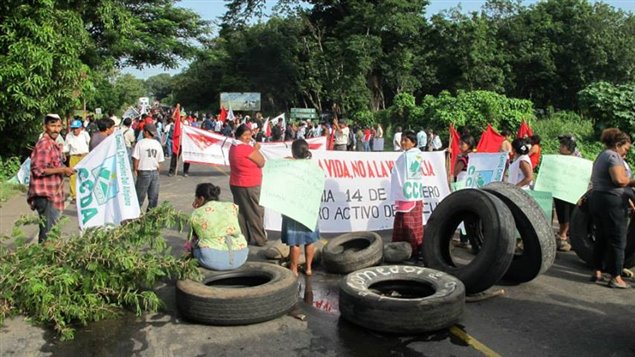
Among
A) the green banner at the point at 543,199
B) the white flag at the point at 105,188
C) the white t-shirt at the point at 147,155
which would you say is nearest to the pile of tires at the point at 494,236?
the green banner at the point at 543,199

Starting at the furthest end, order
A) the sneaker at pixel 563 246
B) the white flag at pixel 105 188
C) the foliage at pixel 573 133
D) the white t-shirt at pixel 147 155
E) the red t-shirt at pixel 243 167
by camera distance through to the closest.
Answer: the foliage at pixel 573 133, the white t-shirt at pixel 147 155, the sneaker at pixel 563 246, the red t-shirt at pixel 243 167, the white flag at pixel 105 188

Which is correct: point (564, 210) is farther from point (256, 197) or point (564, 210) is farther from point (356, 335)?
point (356, 335)

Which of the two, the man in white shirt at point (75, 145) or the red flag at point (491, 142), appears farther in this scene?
the man in white shirt at point (75, 145)

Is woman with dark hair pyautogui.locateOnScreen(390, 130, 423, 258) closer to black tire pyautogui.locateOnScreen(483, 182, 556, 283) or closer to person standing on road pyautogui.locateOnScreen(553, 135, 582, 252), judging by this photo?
black tire pyautogui.locateOnScreen(483, 182, 556, 283)

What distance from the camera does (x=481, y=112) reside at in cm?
2653

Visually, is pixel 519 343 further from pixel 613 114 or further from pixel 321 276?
pixel 613 114

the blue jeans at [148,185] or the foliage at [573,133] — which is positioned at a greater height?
the foliage at [573,133]

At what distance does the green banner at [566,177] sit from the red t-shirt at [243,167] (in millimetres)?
4216

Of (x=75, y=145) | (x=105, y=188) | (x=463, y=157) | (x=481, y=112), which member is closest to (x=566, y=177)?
(x=463, y=157)

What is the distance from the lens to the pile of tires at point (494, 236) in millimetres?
5938

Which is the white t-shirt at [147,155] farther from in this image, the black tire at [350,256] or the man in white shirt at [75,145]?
the man in white shirt at [75,145]

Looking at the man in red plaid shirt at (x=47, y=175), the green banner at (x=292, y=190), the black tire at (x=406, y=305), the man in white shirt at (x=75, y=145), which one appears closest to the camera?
the black tire at (x=406, y=305)

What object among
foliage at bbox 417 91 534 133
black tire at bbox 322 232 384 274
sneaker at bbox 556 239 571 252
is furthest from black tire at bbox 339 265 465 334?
foliage at bbox 417 91 534 133

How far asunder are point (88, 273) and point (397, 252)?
376 centimetres
